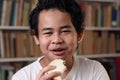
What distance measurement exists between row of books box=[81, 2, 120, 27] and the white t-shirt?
1.29 meters

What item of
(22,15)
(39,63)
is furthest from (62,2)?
(22,15)

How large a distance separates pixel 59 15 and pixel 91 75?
0.37m

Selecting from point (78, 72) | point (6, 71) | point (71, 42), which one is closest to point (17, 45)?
point (6, 71)

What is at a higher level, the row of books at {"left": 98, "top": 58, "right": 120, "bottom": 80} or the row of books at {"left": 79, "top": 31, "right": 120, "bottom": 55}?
the row of books at {"left": 79, "top": 31, "right": 120, "bottom": 55}

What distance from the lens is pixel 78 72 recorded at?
1209 millimetres

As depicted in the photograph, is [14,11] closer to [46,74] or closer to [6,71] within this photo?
[6,71]

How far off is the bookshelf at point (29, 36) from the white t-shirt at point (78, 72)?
1.01m

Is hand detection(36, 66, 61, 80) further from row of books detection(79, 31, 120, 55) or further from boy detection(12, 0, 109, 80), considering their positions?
row of books detection(79, 31, 120, 55)

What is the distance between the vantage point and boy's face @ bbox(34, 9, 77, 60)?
104cm

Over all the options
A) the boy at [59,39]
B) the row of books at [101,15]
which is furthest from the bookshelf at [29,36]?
the boy at [59,39]

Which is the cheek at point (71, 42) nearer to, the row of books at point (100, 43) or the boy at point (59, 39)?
the boy at point (59, 39)

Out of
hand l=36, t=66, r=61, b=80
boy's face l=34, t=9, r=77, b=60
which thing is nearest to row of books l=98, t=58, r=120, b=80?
boy's face l=34, t=9, r=77, b=60

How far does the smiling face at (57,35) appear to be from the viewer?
3.42 feet

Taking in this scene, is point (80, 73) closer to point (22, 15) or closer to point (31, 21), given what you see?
point (31, 21)
